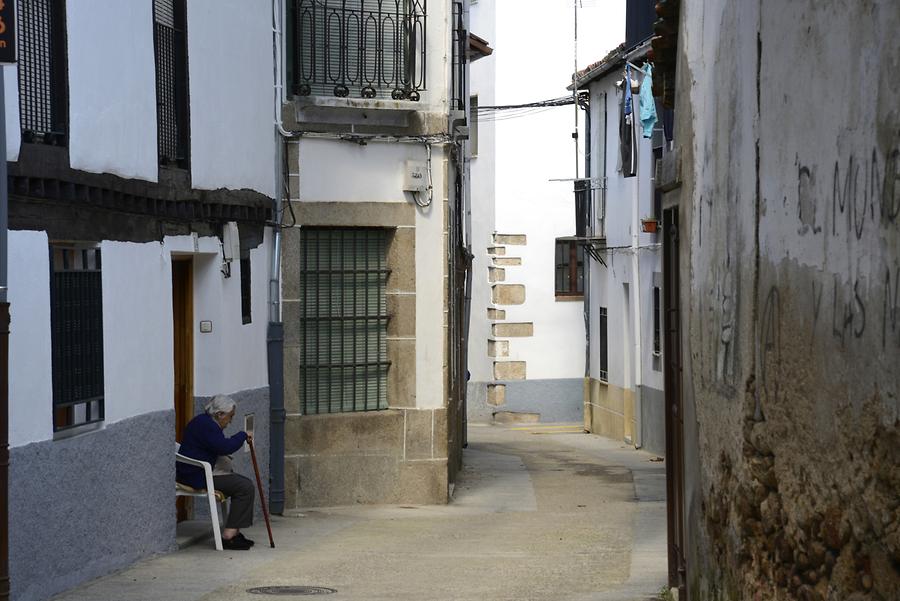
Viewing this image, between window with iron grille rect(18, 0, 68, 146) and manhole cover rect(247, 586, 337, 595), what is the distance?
3273mm

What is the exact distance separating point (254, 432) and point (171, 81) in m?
3.88

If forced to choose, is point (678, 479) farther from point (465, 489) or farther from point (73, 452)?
point (465, 489)

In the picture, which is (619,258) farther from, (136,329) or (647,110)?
(136,329)

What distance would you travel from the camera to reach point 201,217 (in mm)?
13203

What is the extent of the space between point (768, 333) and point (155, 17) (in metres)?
7.41

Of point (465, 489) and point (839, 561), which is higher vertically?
point (839, 561)

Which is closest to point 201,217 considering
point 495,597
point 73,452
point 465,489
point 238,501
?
point 238,501

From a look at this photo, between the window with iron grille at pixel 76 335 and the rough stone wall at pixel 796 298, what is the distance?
4227mm

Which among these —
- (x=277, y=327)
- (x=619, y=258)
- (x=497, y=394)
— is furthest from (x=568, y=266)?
(x=277, y=327)

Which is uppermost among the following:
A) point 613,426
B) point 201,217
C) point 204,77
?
point 204,77

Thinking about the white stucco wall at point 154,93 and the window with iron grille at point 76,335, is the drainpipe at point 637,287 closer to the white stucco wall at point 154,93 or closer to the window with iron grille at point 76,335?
the white stucco wall at point 154,93

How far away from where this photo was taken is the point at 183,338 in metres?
13.6

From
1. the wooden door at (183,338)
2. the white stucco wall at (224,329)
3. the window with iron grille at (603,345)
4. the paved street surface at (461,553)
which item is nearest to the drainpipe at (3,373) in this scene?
the paved street surface at (461,553)

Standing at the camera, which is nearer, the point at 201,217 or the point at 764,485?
the point at 764,485
